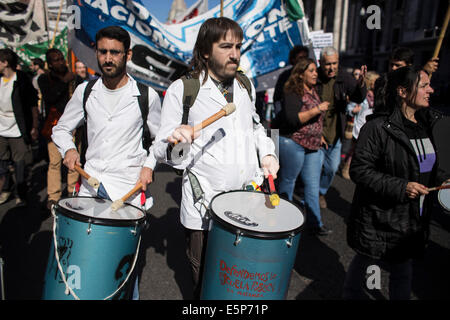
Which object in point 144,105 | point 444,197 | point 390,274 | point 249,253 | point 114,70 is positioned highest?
point 114,70

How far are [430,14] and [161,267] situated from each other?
35.0m

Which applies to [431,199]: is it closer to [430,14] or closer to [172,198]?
[172,198]

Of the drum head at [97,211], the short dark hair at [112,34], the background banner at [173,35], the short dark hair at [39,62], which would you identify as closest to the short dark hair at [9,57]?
the background banner at [173,35]

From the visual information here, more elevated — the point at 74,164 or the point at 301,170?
the point at 74,164

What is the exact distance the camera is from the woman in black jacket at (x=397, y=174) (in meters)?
1.97

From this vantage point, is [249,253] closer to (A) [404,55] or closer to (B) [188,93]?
(B) [188,93]

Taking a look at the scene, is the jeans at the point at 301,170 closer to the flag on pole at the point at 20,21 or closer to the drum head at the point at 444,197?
the drum head at the point at 444,197

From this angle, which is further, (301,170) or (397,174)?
(301,170)

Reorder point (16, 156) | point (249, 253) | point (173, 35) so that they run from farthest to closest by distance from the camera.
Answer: point (16, 156)
point (173, 35)
point (249, 253)

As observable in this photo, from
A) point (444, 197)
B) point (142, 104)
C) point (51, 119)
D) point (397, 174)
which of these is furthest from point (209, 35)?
point (51, 119)

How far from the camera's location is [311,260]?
316cm

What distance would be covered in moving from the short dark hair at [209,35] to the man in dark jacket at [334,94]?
82.3 inches

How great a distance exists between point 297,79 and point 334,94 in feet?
1.90

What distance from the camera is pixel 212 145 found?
70.5 inches
